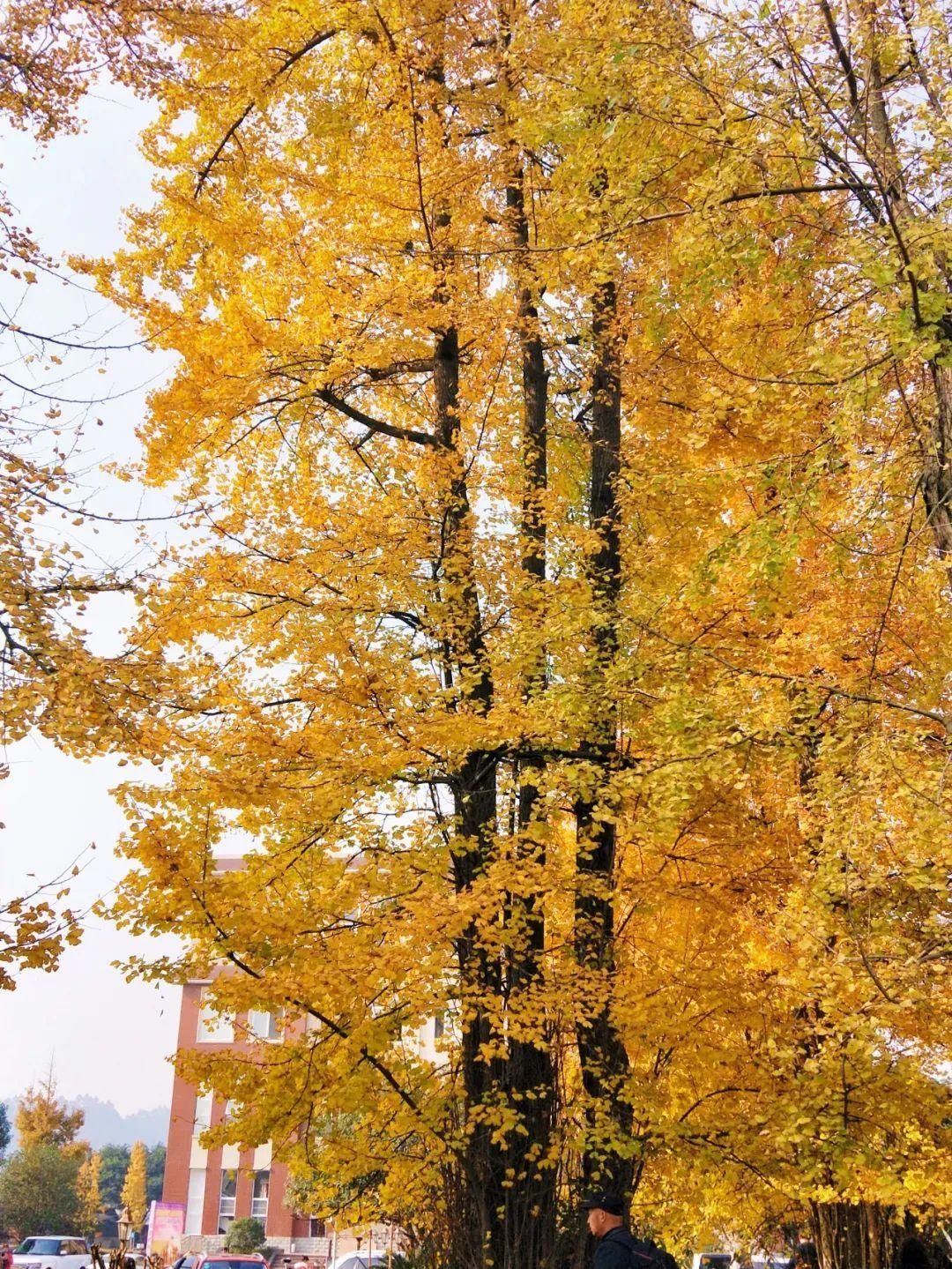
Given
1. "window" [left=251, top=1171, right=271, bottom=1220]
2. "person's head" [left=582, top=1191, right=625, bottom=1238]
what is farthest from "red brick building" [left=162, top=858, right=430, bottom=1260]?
"person's head" [left=582, top=1191, right=625, bottom=1238]

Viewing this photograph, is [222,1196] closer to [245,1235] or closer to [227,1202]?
[227,1202]

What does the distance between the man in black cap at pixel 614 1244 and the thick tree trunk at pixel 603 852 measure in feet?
6.51

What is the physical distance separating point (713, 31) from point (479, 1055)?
6899 millimetres

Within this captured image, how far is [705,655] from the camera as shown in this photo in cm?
701

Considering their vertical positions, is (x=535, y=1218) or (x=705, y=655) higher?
(x=705, y=655)

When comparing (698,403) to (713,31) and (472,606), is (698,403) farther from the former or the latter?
(713,31)

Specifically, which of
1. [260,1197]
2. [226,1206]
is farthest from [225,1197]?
[260,1197]

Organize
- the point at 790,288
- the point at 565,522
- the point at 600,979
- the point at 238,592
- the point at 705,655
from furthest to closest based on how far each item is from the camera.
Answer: the point at 565,522, the point at 238,592, the point at 600,979, the point at 790,288, the point at 705,655

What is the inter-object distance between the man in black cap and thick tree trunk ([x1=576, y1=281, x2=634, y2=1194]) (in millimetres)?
1985

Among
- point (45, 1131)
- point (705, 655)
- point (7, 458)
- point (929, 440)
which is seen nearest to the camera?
point (7, 458)

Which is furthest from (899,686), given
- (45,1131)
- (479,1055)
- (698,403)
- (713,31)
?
(45,1131)

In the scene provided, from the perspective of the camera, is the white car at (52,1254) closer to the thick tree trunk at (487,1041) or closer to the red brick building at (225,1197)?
the red brick building at (225,1197)

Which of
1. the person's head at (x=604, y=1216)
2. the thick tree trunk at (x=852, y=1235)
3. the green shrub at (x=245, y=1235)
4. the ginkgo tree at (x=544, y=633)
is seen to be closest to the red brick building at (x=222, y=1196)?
the green shrub at (x=245, y=1235)

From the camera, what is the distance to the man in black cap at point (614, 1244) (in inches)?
207
